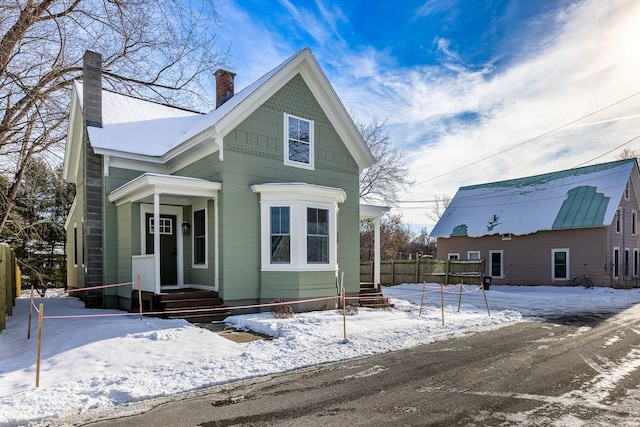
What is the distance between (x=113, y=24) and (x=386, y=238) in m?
32.9

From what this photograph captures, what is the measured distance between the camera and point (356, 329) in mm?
9703

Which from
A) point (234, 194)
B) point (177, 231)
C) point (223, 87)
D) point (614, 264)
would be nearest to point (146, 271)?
point (177, 231)

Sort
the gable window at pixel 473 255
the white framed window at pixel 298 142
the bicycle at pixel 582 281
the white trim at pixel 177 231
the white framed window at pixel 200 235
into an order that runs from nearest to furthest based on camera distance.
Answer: the white framed window at pixel 200 235
the white trim at pixel 177 231
the white framed window at pixel 298 142
the bicycle at pixel 582 281
the gable window at pixel 473 255

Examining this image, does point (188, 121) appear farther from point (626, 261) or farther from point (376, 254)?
point (626, 261)

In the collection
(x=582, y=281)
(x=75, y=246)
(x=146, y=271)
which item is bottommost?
(x=582, y=281)

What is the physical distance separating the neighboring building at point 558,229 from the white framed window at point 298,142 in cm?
1670

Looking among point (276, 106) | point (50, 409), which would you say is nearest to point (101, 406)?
point (50, 409)

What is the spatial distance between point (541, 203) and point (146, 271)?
22.8m

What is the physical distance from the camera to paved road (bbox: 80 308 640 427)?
4.59 m

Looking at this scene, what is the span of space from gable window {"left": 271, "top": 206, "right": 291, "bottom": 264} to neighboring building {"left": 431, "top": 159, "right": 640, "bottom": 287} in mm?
17870

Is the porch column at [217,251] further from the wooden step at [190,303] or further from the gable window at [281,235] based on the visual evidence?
the gable window at [281,235]

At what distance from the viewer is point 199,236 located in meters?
12.7

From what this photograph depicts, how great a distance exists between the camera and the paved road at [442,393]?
4586 mm

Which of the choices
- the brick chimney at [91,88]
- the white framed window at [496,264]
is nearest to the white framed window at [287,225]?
the brick chimney at [91,88]
